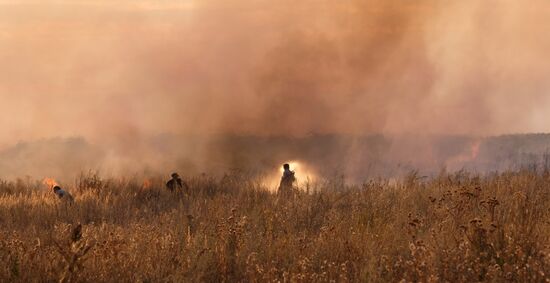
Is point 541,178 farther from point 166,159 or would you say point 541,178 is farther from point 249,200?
point 166,159

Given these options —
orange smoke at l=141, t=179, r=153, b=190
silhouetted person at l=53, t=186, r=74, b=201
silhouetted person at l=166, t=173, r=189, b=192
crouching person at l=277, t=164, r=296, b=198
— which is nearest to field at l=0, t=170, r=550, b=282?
crouching person at l=277, t=164, r=296, b=198

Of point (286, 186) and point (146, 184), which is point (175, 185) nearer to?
point (146, 184)

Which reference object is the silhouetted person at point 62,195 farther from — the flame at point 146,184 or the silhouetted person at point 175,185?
the silhouetted person at point 175,185

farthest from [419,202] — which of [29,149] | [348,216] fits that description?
[29,149]

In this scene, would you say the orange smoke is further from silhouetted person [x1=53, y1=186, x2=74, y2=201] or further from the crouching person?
the crouching person

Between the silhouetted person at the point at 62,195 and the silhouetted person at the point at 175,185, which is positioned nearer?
the silhouetted person at the point at 62,195

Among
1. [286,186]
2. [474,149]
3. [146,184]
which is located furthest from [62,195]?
[474,149]

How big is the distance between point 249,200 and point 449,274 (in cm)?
508

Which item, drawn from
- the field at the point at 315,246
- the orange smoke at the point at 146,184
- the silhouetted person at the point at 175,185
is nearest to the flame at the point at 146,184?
the orange smoke at the point at 146,184

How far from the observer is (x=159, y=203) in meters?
11.6

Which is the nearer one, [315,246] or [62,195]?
[315,246]

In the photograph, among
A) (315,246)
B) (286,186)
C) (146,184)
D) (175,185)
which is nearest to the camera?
(315,246)

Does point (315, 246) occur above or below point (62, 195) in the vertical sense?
below

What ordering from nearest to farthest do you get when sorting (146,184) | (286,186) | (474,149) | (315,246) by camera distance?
(315,246)
(286,186)
(146,184)
(474,149)
